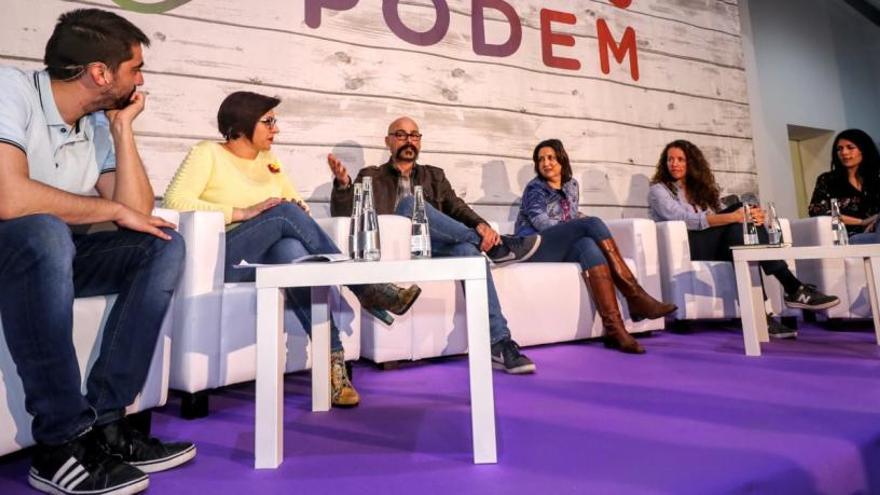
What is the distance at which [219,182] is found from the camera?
75.9 inches

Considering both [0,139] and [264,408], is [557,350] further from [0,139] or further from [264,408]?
[0,139]

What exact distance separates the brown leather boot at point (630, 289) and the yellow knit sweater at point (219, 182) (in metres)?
1.45

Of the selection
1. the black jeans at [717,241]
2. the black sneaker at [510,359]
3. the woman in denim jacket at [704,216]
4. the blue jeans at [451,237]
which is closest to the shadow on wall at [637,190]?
the woman in denim jacket at [704,216]

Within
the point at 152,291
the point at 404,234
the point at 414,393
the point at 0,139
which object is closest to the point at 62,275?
the point at 152,291

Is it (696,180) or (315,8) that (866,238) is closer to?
(696,180)

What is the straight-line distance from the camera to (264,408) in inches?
43.0

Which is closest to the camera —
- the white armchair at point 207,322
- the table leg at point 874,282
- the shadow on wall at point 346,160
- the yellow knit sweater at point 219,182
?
the white armchair at point 207,322

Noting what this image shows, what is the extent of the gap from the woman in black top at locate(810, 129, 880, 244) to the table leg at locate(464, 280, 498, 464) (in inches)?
119

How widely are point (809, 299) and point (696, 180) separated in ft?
3.09

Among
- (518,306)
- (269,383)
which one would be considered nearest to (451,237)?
(518,306)

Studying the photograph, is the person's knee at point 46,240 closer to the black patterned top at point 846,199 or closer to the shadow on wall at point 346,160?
the shadow on wall at point 346,160

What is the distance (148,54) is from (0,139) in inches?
64.2

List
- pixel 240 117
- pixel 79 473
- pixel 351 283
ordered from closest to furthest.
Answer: pixel 79 473, pixel 351 283, pixel 240 117

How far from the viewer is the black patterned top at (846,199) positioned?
3.14 m
